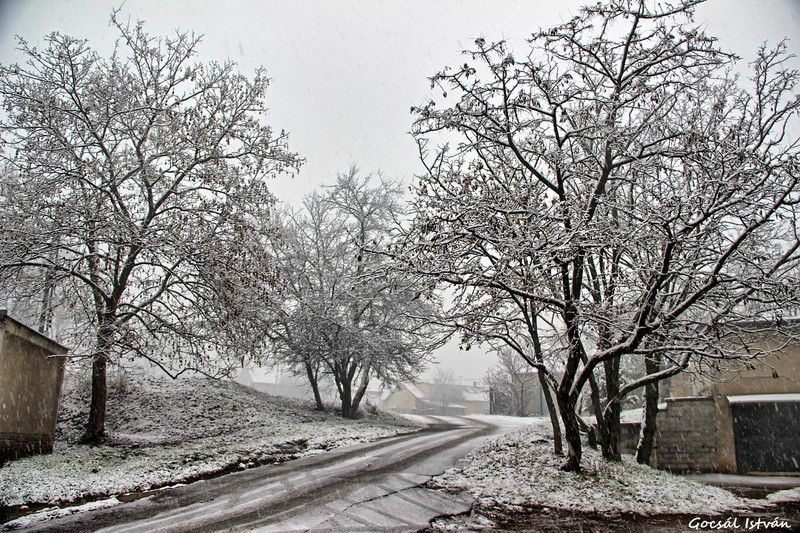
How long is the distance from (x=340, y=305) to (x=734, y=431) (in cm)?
1449

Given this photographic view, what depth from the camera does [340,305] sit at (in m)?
20.0

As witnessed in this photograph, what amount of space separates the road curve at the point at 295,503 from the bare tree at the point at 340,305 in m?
8.62

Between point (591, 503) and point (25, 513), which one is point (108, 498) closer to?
point (25, 513)

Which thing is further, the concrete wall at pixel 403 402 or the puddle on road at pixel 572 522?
the concrete wall at pixel 403 402

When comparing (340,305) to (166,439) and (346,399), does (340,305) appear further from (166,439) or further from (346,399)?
(166,439)

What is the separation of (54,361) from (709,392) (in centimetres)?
1880

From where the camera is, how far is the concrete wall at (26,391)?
29.7 ft

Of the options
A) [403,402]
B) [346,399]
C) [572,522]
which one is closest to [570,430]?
[572,522]

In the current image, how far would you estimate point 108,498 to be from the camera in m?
7.29

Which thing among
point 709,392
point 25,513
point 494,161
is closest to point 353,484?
point 25,513

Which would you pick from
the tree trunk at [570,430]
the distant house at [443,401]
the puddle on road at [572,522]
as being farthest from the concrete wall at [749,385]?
the distant house at [443,401]

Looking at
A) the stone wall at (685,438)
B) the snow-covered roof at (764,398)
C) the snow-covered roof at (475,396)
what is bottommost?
Result: the snow-covered roof at (475,396)

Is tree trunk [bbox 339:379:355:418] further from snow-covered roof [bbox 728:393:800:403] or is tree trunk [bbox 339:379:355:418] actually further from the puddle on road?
the puddle on road

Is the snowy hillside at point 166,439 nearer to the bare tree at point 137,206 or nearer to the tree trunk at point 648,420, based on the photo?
the bare tree at point 137,206
